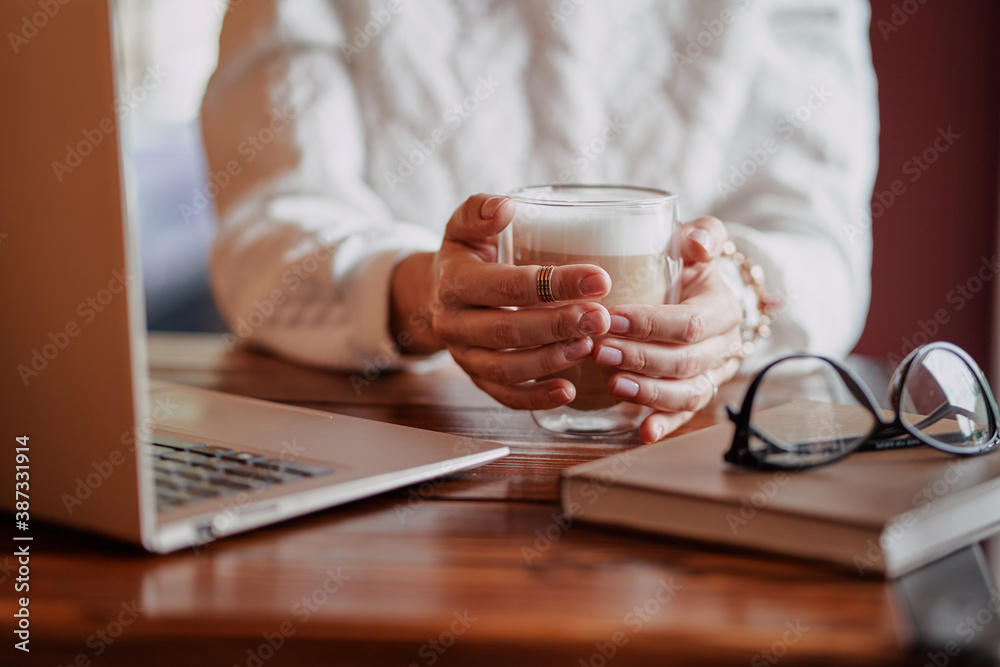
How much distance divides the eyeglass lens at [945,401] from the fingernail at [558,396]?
0.80 feet

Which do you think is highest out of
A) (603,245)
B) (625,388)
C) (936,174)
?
(603,245)

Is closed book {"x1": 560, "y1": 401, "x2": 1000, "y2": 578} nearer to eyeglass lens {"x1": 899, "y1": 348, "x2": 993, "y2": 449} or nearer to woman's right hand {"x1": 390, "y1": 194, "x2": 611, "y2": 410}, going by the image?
eyeglass lens {"x1": 899, "y1": 348, "x2": 993, "y2": 449}

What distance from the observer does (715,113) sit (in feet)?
4.25

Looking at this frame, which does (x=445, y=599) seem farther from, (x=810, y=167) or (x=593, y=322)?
(x=810, y=167)

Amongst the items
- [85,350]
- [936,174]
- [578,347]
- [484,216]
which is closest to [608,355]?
[578,347]

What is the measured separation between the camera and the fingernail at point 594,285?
2.18 ft

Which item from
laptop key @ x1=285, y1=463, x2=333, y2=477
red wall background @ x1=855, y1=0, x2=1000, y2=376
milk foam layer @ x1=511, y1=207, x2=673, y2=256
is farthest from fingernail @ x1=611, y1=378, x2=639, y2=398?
red wall background @ x1=855, y1=0, x2=1000, y2=376

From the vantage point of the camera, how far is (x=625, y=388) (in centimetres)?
72

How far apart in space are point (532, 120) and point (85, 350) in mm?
975

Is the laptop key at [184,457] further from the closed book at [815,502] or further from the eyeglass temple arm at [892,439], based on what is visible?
the eyeglass temple arm at [892,439]

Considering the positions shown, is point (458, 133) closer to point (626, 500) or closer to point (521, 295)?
point (521, 295)

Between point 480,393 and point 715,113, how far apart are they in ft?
1.95

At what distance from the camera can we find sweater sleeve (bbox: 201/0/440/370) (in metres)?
1.07

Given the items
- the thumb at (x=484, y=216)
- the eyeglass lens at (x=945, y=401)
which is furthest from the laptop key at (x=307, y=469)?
the eyeglass lens at (x=945, y=401)
